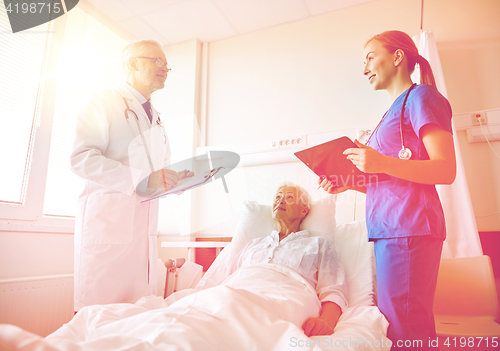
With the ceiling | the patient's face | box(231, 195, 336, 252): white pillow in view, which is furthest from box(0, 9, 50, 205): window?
the patient's face

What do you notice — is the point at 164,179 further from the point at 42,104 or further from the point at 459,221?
the point at 459,221

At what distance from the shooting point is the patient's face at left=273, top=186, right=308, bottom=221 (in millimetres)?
1653

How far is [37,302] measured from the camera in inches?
70.6

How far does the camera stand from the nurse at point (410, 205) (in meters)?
0.88

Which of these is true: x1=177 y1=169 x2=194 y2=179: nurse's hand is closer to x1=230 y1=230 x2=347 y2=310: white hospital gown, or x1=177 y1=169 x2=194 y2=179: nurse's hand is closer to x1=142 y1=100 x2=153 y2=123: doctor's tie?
x1=142 y1=100 x2=153 y2=123: doctor's tie

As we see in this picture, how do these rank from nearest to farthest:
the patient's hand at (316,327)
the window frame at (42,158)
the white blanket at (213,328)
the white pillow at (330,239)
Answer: the white blanket at (213,328), the patient's hand at (316,327), the white pillow at (330,239), the window frame at (42,158)

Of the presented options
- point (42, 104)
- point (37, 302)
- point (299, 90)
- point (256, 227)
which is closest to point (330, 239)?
point (256, 227)

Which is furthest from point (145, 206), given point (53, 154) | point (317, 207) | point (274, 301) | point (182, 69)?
point (182, 69)

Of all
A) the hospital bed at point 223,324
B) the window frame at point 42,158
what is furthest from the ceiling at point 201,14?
the hospital bed at point 223,324

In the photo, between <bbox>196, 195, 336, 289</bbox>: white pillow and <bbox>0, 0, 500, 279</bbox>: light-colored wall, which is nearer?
<bbox>196, 195, 336, 289</bbox>: white pillow

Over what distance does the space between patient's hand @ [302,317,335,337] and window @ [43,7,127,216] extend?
187cm

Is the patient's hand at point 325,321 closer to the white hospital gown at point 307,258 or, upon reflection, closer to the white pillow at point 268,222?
the white hospital gown at point 307,258

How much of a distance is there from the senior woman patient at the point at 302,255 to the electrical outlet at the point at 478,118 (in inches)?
47.1

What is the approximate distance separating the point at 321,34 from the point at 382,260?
214 cm
